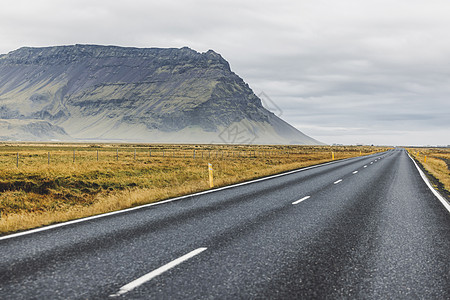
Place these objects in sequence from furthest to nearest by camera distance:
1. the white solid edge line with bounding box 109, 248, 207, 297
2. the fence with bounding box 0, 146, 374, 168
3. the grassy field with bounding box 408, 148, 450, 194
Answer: the fence with bounding box 0, 146, 374, 168 < the grassy field with bounding box 408, 148, 450, 194 < the white solid edge line with bounding box 109, 248, 207, 297

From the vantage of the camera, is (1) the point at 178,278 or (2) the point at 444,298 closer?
(2) the point at 444,298

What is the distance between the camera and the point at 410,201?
38.6 ft

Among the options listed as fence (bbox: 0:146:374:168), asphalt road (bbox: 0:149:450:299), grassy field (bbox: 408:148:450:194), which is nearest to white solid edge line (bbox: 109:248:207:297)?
asphalt road (bbox: 0:149:450:299)

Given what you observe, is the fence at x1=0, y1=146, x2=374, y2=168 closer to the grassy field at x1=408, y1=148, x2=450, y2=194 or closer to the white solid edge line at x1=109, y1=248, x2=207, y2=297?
the grassy field at x1=408, y1=148, x2=450, y2=194

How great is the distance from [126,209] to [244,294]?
6505mm

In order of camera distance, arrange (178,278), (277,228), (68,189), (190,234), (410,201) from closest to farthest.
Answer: (178,278) < (190,234) < (277,228) < (410,201) < (68,189)

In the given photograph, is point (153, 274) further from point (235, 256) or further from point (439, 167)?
point (439, 167)

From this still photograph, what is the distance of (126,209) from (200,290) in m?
6.26

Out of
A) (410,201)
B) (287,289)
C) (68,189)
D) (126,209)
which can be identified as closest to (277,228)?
(287,289)

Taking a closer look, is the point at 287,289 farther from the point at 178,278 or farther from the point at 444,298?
the point at 444,298

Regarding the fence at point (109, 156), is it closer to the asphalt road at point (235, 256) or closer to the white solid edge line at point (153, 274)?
the asphalt road at point (235, 256)

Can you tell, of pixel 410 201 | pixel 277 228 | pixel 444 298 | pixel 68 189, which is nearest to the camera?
pixel 444 298

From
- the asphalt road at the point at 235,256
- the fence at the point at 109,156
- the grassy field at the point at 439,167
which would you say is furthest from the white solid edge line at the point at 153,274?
the fence at the point at 109,156

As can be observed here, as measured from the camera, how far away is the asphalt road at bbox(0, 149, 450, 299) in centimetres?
425
